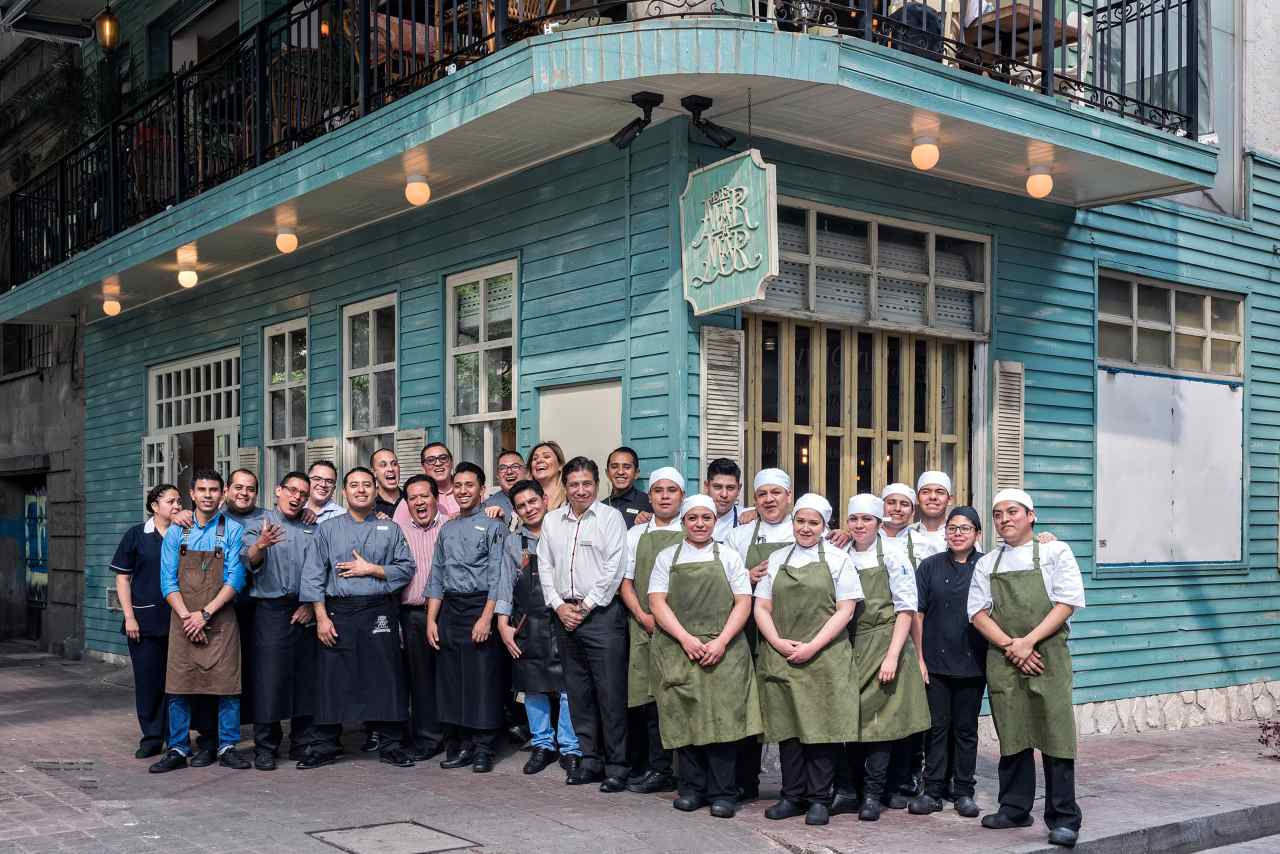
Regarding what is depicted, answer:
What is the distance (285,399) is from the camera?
41.2ft

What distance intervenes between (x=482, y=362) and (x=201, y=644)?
9.80 feet

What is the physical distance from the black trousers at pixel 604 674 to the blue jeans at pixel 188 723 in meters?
2.25

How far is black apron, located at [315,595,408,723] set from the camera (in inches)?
327

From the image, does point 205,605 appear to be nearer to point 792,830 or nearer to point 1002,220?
point 792,830

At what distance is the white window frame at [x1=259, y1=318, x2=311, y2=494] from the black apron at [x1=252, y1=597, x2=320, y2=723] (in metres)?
3.85

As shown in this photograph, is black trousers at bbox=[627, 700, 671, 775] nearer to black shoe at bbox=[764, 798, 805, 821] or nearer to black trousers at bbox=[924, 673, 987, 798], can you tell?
black shoe at bbox=[764, 798, 805, 821]

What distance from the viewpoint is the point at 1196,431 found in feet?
37.7

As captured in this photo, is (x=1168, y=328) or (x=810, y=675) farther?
(x=1168, y=328)

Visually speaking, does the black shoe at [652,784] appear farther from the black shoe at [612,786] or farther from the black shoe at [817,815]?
the black shoe at [817,815]

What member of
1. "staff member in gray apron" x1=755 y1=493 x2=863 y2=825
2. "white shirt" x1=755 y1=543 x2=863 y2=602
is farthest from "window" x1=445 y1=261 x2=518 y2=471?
"staff member in gray apron" x1=755 y1=493 x2=863 y2=825

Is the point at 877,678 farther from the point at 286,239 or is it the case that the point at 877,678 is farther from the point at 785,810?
the point at 286,239

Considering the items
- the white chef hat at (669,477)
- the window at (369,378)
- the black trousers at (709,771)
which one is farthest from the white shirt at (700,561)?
the window at (369,378)

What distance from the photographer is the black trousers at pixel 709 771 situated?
7059 millimetres

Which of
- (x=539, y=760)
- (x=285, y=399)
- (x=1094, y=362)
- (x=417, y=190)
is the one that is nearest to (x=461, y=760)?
(x=539, y=760)
